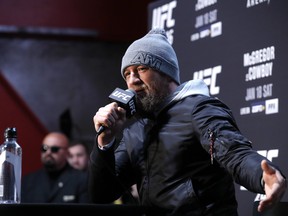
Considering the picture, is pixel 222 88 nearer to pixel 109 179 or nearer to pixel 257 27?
pixel 257 27

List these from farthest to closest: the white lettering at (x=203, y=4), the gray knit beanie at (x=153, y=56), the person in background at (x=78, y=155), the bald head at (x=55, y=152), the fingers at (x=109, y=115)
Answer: the person in background at (x=78, y=155) < the bald head at (x=55, y=152) < the white lettering at (x=203, y=4) < the gray knit beanie at (x=153, y=56) < the fingers at (x=109, y=115)

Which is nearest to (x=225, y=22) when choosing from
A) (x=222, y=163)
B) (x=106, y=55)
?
(x=222, y=163)

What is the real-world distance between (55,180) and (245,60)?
3.02 meters

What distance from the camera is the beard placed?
3129 millimetres

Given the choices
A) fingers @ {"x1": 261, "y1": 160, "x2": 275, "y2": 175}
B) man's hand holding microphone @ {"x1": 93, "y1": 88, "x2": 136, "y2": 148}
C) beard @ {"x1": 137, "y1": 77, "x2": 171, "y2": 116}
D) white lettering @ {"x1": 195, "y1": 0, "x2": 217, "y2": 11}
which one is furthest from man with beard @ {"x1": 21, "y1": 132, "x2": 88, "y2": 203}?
fingers @ {"x1": 261, "y1": 160, "x2": 275, "y2": 175}

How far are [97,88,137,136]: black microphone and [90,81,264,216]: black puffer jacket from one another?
0.17 metres

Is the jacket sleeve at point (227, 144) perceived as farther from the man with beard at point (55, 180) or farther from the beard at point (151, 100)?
the man with beard at point (55, 180)

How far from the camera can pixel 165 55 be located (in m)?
3.29

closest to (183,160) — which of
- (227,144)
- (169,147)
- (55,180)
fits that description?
(169,147)

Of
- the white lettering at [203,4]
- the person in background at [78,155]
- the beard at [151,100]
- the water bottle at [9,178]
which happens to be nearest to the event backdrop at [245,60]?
the white lettering at [203,4]

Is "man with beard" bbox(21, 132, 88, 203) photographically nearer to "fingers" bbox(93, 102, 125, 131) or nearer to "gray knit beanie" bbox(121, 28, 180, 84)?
"gray knit beanie" bbox(121, 28, 180, 84)

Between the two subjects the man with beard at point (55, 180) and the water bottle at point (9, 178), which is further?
the man with beard at point (55, 180)

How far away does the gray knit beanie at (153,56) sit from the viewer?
3.21 m

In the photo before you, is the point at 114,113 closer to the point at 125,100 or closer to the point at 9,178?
the point at 125,100
